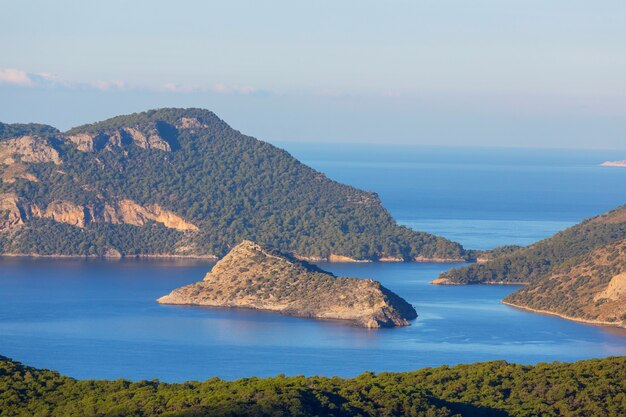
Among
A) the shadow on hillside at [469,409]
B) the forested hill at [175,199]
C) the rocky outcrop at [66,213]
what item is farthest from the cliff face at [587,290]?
the rocky outcrop at [66,213]

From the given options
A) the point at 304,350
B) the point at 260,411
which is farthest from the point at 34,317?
the point at 260,411

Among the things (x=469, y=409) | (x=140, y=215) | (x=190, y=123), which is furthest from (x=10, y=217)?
(x=469, y=409)

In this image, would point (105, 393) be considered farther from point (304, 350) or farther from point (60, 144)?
point (60, 144)

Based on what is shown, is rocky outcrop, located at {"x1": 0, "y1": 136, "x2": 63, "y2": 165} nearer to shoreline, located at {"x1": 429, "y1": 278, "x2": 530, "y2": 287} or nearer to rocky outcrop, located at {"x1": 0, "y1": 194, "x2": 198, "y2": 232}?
rocky outcrop, located at {"x1": 0, "y1": 194, "x2": 198, "y2": 232}

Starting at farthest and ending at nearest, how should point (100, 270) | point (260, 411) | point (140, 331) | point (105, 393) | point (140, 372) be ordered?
point (100, 270) < point (140, 331) < point (140, 372) < point (105, 393) < point (260, 411)

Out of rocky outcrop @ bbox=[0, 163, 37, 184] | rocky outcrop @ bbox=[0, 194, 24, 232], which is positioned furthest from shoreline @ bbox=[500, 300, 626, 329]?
rocky outcrop @ bbox=[0, 163, 37, 184]

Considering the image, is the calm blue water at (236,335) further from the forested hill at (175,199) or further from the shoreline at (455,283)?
the forested hill at (175,199)
